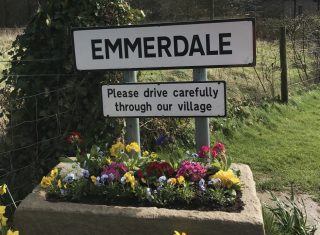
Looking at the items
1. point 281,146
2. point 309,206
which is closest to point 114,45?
point 309,206

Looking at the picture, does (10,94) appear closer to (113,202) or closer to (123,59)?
(123,59)

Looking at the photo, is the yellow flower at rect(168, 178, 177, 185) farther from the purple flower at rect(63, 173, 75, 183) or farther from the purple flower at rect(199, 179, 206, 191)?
the purple flower at rect(63, 173, 75, 183)

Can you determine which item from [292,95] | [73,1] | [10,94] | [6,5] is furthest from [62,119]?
[6,5]

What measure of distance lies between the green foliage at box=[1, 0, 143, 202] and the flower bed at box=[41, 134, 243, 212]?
80 centimetres

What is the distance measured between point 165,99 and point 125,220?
996 mm

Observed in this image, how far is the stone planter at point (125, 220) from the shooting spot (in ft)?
A: 10.0

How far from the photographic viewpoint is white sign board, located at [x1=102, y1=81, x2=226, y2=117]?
357cm

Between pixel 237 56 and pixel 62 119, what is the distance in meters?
1.87

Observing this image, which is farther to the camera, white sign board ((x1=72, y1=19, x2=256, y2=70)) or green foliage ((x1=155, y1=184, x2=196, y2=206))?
white sign board ((x1=72, y1=19, x2=256, y2=70))

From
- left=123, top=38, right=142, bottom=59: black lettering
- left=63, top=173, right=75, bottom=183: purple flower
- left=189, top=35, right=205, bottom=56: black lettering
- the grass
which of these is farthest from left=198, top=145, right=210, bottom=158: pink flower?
the grass

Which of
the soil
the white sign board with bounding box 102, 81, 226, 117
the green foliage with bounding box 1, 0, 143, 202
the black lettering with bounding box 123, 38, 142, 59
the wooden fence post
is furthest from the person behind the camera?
the wooden fence post

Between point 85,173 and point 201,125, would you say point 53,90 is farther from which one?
point 201,125

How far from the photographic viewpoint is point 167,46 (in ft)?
11.9

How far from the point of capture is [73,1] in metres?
4.48
